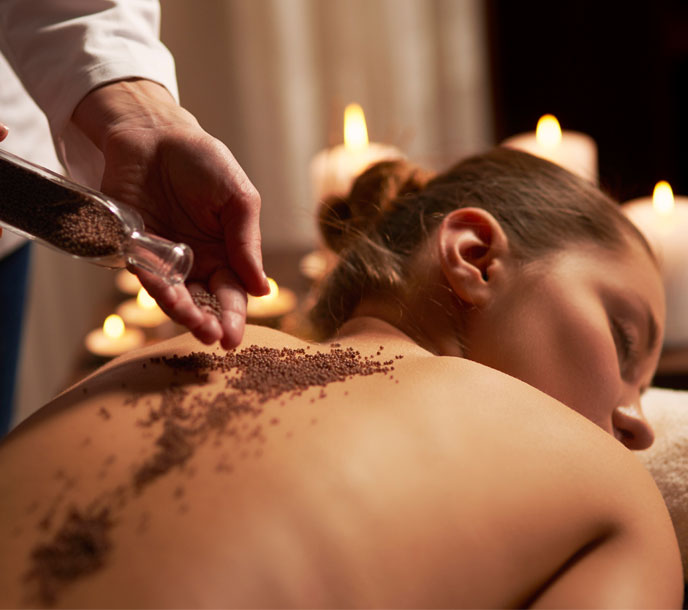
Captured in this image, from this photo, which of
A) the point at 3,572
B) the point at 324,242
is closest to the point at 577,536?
the point at 3,572

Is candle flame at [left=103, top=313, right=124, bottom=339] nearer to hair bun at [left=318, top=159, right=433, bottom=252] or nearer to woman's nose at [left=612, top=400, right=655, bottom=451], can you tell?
hair bun at [left=318, top=159, right=433, bottom=252]

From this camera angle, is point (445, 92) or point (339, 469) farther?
point (445, 92)

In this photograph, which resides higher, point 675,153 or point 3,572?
point 3,572

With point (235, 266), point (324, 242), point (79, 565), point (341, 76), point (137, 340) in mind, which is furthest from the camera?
point (341, 76)

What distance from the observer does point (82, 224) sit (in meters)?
0.71

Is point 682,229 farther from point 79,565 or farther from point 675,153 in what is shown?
point 675,153

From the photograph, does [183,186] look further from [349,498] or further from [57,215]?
[349,498]

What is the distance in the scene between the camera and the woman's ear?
938 mm

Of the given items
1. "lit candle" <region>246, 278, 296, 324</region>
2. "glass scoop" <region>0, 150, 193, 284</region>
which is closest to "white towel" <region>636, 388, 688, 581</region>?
"glass scoop" <region>0, 150, 193, 284</region>

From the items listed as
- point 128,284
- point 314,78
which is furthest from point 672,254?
point 314,78

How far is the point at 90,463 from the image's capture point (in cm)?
62

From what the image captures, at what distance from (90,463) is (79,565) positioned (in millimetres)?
81

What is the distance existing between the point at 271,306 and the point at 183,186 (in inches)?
27.9

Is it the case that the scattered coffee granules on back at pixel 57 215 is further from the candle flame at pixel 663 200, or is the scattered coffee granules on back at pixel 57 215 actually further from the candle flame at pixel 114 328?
the candle flame at pixel 663 200
